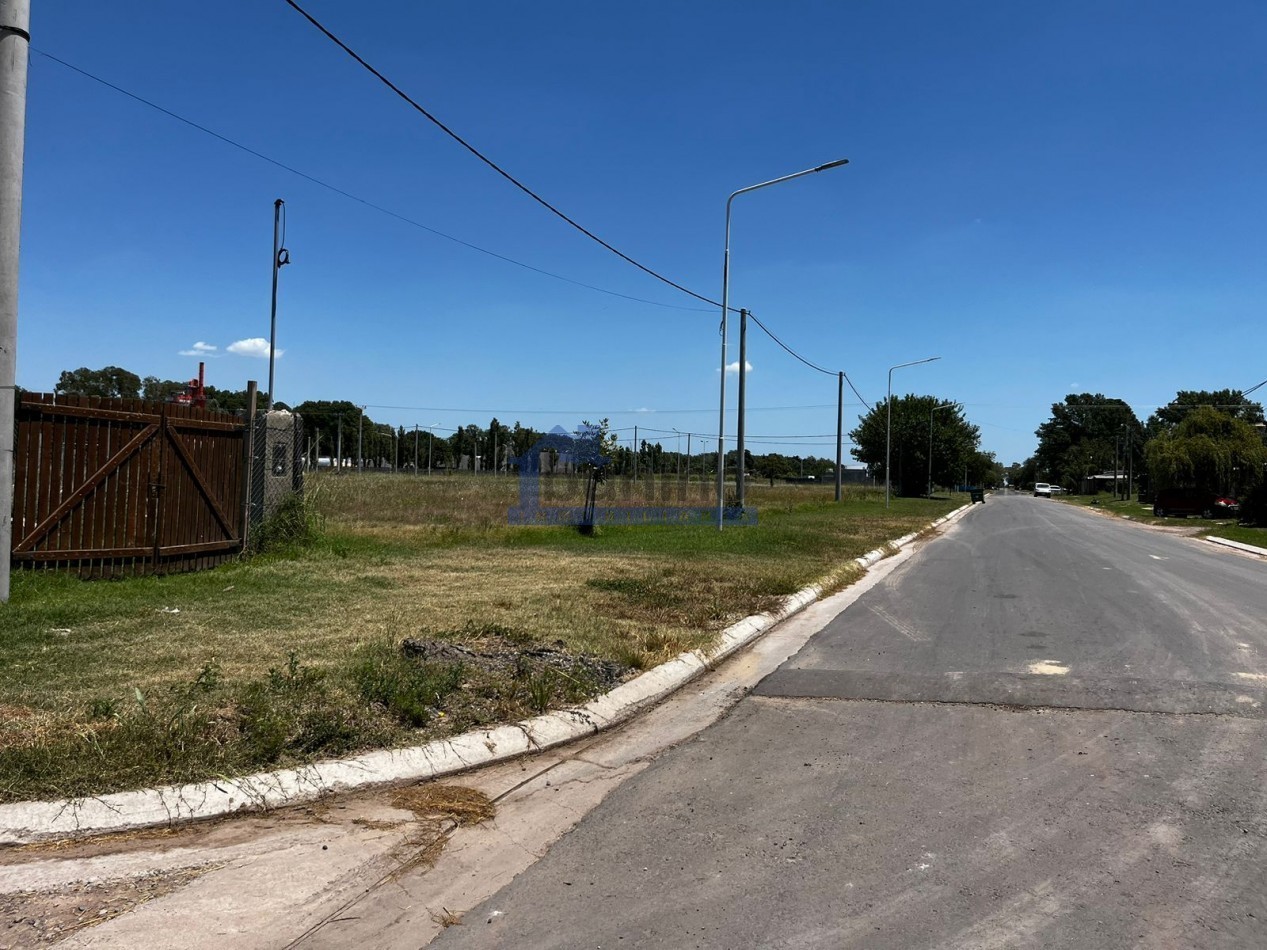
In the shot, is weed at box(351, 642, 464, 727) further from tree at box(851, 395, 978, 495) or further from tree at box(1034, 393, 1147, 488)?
tree at box(1034, 393, 1147, 488)

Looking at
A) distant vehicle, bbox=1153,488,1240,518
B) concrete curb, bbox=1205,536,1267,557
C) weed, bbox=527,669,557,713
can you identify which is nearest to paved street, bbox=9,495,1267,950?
weed, bbox=527,669,557,713

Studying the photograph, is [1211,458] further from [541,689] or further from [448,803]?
[448,803]

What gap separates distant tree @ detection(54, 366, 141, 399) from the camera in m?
47.7

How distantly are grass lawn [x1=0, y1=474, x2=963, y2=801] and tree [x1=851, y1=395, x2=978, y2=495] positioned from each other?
61.1 m

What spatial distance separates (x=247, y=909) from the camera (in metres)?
3.42

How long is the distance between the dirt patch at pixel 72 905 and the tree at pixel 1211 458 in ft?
160

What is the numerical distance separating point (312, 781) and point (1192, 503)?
5058 cm

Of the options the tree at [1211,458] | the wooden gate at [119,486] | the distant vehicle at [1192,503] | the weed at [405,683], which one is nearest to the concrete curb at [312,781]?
the weed at [405,683]

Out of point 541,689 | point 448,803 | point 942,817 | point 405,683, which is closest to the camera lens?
point 942,817

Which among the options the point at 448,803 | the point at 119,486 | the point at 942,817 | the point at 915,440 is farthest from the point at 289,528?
the point at 915,440

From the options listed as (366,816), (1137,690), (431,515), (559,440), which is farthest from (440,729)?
(559,440)

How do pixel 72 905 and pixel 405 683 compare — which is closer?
pixel 72 905

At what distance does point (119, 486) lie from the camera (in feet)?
32.5

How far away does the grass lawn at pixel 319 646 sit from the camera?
15.5 feet
